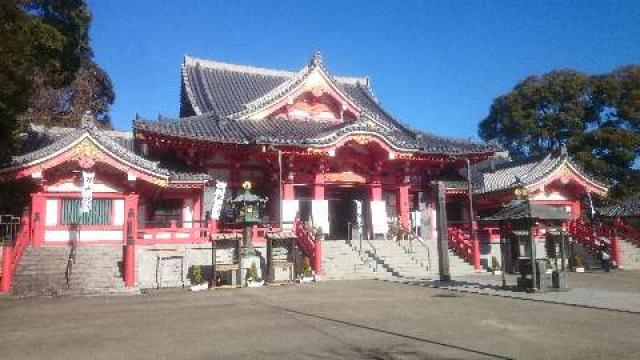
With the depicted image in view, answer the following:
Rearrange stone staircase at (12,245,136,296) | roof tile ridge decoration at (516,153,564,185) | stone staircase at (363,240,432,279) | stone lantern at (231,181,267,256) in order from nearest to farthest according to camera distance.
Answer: stone staircase at (12,245,136,296), stone lantern at (231,181,267,256), stone staircase at (363,240,432,279), roof tile ridge decoration at (516,153,564,185)

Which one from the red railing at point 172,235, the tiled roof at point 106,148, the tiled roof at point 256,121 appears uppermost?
the tiled roof at point 256,121

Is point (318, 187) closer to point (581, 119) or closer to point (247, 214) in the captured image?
point (247, 214)

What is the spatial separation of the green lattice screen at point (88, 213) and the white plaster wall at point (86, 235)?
385 millimetres

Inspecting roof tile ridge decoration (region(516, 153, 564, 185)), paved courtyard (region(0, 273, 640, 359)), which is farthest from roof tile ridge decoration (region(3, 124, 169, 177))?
roof tile ridge decoration (region(516, 153, 564, 185))

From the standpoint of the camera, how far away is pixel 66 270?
15617 mm

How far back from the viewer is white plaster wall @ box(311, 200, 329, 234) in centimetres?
Result: 2222

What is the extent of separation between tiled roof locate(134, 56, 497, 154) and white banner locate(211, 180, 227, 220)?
1.86m

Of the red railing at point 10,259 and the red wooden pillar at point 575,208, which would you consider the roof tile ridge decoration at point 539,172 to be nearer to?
the red wooden pillar at point 575,208

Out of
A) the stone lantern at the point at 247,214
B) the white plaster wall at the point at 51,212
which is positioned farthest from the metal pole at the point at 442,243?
the white plaster wall at the point at 51,212

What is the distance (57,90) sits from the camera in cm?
3544

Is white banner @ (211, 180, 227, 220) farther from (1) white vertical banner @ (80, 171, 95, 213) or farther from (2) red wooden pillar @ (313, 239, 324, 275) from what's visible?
(1) white vertical banner @ (80, 171, 95, 213)

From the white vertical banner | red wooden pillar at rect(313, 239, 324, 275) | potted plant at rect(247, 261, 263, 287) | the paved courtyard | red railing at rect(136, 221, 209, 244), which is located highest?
the white vertical banner

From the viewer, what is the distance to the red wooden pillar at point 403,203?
2399cm

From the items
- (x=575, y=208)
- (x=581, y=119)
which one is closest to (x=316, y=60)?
(x=575, y=208)
